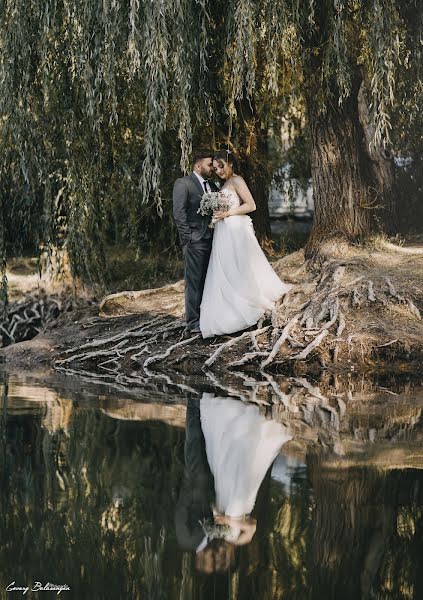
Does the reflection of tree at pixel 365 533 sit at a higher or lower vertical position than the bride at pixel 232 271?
lower

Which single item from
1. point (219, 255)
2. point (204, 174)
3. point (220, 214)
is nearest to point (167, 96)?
point (204, 174)

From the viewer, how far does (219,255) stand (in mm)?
12508

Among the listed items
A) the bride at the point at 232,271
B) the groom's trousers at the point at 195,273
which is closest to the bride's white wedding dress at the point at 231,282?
the bride at the point at 232,271

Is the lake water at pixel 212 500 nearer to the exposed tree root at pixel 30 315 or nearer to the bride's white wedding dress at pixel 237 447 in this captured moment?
the bride's white wedding dress at pixel 237 447

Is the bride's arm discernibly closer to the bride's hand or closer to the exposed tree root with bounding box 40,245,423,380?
the bride's hand

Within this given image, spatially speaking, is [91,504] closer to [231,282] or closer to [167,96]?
[167,96]

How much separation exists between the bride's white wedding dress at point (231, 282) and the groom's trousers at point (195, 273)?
0.11 m

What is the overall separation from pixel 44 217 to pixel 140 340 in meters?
2.16

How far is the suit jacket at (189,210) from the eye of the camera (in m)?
12.2

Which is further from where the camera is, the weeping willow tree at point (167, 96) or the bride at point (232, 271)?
the bride at point (232, 271)

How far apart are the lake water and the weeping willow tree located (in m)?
3.78

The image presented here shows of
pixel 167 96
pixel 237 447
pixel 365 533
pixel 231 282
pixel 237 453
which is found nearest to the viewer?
pixel 365 533

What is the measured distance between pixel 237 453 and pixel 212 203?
5.42m

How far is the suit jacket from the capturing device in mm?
12156
